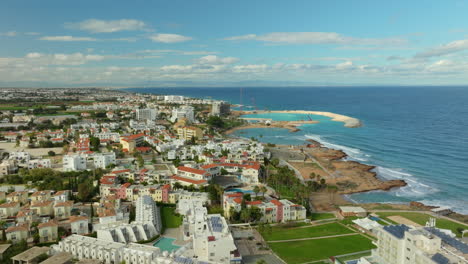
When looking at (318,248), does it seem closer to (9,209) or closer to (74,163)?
(9,209)

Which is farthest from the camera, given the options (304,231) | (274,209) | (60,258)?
(274,209)

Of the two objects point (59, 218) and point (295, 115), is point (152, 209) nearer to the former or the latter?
point (59, 218)

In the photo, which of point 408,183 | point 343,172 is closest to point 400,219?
point 408,183

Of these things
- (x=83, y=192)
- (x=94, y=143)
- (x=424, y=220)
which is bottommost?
(x=424, y=220)

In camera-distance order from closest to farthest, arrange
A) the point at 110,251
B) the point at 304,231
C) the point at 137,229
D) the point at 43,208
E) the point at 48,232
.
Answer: the point at 110,251
the point at 48,232
the point at 137,229
the point at 304,231
the point at 43,208

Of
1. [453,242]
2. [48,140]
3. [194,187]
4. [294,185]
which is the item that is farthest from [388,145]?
[48,140]

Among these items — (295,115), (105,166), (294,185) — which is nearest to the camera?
(294,185)

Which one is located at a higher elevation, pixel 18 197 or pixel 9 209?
pixel 18 197
